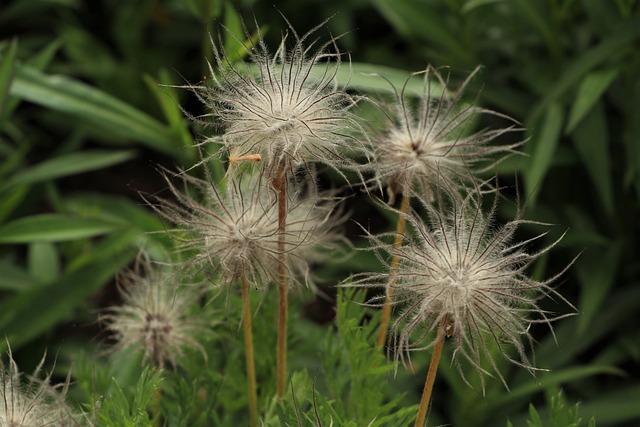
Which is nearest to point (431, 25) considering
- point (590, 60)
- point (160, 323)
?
point (590, 60)

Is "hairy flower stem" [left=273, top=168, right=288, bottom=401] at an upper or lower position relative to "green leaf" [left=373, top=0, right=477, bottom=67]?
Answer: lower

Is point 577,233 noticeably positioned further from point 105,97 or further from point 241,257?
point 241,257

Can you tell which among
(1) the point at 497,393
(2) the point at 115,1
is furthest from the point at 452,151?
(2) the point at 115,1

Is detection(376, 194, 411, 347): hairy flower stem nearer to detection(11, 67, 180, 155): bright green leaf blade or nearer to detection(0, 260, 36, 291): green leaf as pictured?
detection(11, 67, 180, 155): bright green leaf blade

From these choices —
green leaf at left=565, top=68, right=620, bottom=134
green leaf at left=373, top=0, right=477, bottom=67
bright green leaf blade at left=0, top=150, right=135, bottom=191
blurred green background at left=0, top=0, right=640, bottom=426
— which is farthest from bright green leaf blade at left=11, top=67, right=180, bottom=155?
green leaf at left=565, top=68, right=620, bottom=134

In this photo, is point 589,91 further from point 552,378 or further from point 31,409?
point 31,409

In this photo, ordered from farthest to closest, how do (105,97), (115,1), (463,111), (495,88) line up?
(115,1) < (495,88) < (105,97) < (463,111)

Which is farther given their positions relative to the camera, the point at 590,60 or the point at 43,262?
the point at 43,262
